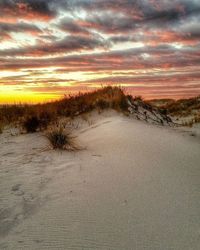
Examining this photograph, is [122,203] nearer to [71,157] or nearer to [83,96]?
[71,157]

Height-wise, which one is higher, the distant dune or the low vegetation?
the low vegetation

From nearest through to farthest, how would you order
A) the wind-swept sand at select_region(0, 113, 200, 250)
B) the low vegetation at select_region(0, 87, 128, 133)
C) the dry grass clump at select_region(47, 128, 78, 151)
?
the wind-swept sand at select_region(0, 113, 200, 250)
the dry grass clump at select_region(47, 128, 78, 151)
the low vegetation at select_region(0, 87, 128, 133)

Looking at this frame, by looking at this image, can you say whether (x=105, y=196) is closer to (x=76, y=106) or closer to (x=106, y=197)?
(x=106, y=197)

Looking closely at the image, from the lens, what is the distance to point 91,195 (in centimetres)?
377

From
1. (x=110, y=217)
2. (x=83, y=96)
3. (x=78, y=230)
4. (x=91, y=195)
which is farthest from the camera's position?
(x=83, y=96)

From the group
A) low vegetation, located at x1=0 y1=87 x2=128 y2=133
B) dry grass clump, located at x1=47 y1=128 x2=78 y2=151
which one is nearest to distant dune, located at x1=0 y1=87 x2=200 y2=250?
dry grass clump, located at x1=47 y1=128 x2=78 y2=151

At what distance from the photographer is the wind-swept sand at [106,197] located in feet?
9.15

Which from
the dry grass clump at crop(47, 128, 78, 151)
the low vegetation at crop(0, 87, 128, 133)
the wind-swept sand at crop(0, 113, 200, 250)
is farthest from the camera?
the low vegetation at crop(0, 87, 128, 133)

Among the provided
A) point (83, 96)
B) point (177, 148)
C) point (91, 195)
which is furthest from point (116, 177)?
point (83, 96)

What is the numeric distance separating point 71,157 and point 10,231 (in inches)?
108

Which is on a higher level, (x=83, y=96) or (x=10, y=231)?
(x=83, y=96)

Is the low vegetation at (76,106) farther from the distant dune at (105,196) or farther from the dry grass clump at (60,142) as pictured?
the distant dune at (105,196)

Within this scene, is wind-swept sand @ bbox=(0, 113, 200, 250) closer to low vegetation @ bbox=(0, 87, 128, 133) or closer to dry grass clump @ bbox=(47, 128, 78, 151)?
dry grass clump @ bbox=(47, 128, 78, 151)

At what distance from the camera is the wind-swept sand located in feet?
9.15
